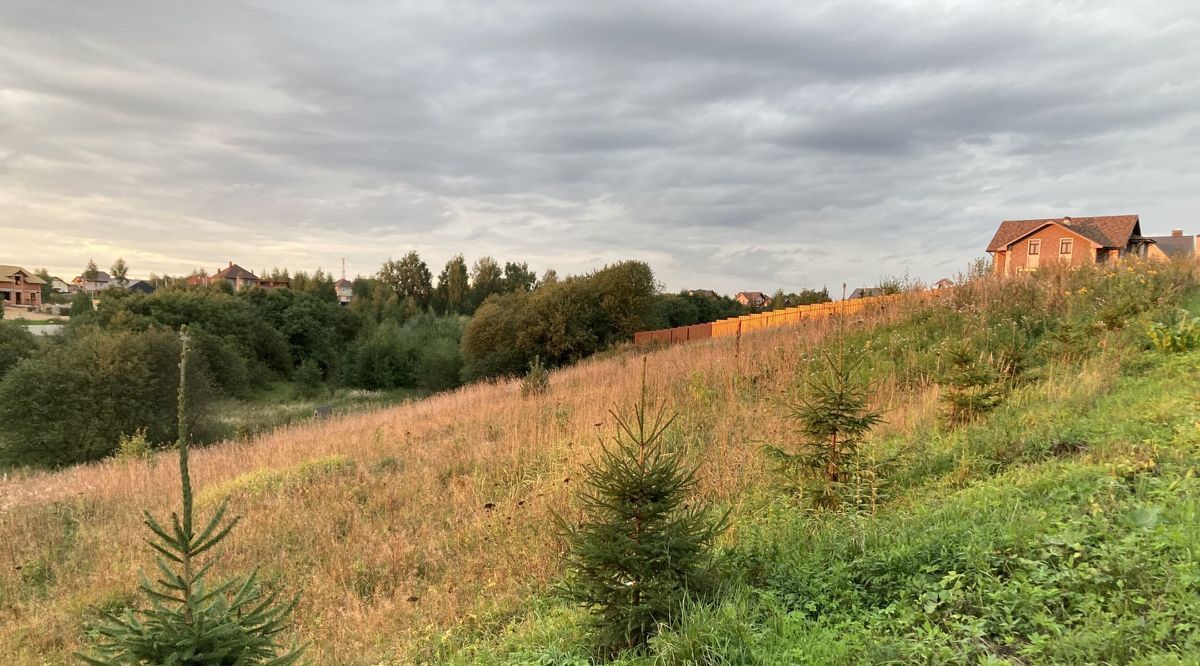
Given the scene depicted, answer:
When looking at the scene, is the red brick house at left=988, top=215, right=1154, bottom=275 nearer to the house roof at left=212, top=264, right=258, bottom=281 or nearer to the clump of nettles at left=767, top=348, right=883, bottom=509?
the clump of nettles at left=767, top=348, right=883, bottom=509

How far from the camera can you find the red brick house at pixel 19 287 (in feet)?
228

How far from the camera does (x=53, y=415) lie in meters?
24.4

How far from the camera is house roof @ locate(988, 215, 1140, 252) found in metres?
33.3

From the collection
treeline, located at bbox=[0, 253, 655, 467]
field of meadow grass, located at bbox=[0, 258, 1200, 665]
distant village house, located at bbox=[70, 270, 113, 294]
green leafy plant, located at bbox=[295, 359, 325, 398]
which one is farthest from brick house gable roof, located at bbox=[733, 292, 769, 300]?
distant village house, located at bbox=[70, 270, 113, 294]

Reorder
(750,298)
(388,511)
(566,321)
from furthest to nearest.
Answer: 1. (750,298)
2. (566,321)
3. (388,511)

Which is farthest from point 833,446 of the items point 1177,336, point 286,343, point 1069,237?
point 286,343

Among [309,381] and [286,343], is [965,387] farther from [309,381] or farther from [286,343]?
[286,343]

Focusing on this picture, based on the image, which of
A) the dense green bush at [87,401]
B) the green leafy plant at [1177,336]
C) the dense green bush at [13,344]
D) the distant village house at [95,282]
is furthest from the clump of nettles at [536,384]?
the distant village house at [95,282]

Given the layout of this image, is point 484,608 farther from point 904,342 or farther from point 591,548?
point 904,342

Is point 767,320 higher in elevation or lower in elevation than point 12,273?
lower

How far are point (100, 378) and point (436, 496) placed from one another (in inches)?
1094

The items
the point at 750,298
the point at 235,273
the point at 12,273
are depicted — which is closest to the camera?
the point at 12,273

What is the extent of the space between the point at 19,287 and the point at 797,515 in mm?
100567

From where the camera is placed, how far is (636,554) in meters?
3.12
